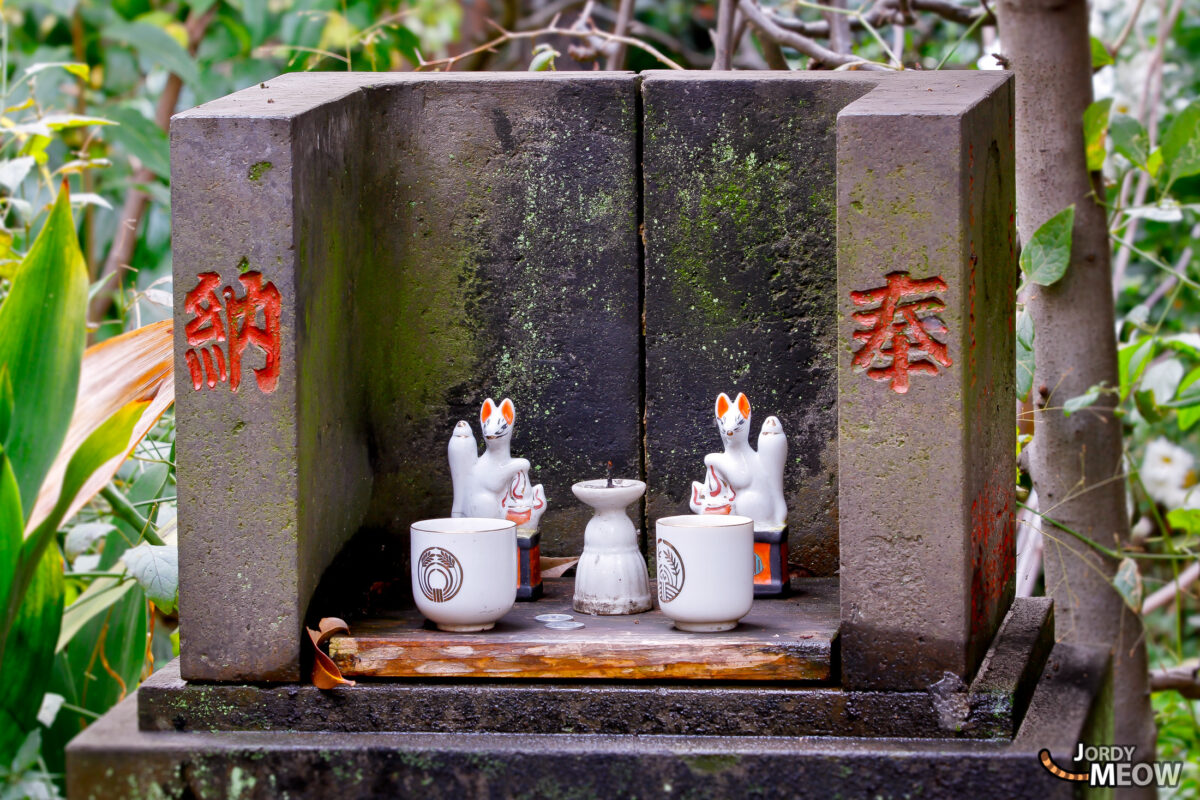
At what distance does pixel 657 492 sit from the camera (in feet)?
7.60

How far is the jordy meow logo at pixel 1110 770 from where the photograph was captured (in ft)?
5.52

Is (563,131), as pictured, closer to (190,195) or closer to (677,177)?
(677,177)

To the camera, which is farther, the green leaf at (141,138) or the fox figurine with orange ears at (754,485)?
the green leaf at (141,138)

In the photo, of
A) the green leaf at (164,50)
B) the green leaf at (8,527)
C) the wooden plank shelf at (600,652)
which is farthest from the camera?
the green leaf at (164,50)

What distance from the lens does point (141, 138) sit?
12.5 feet

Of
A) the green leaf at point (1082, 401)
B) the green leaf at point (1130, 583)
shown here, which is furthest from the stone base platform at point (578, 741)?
the green leaf at point (1082, 401)

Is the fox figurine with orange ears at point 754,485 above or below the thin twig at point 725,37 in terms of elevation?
below

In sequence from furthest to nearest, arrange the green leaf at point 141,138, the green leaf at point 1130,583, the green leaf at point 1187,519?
1. the green leaf at point 141,138
2. the green leaf at point 1187,519
3. the green leaf at point 1130,583

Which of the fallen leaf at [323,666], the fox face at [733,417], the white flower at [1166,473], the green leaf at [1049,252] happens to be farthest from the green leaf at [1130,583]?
the fallen leaf at [323,666]

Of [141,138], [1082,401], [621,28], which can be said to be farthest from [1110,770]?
[141,138]

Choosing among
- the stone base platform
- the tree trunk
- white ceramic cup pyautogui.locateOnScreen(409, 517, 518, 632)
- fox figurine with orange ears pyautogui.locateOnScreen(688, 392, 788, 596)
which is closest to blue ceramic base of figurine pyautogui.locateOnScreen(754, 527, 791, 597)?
fox figurine with orange ears pyautogui.locateOnScreen(688, 392, 788, 596)

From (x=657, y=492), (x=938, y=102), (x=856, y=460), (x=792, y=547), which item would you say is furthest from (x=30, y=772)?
(x=938, y=102)

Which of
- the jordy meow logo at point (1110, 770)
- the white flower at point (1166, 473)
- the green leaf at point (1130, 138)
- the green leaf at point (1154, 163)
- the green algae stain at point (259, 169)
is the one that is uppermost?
the green leaf at point (1130, 138)

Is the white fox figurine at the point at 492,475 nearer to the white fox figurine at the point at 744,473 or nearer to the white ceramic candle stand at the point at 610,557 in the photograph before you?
the white ceramic candle stand at the point at 610,557
